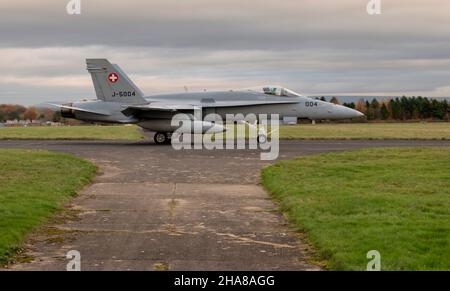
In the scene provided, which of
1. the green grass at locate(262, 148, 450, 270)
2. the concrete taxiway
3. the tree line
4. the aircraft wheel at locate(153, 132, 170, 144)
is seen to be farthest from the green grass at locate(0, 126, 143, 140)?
the tree line

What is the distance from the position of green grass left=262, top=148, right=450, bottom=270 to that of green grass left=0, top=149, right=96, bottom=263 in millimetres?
4213

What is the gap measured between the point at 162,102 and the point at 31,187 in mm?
16441

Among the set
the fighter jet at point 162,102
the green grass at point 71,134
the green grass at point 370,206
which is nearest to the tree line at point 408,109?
the green grass at point 71,134

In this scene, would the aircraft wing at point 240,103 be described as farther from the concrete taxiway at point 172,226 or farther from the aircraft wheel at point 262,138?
the concrete taxiway at point 172,226

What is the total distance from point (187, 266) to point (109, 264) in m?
0.96

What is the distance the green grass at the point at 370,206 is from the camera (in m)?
8.77

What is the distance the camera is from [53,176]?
54.6 feet

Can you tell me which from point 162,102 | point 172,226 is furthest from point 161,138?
point 172,226

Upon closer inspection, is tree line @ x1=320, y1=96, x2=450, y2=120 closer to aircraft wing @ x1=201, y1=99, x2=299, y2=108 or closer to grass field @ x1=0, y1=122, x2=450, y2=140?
grass field @ x1=0, y1=122, x2=450, y2=140

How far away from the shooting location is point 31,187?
14523 millimetres

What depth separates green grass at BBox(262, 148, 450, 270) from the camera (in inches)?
345

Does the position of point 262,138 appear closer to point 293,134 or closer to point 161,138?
point 161,138

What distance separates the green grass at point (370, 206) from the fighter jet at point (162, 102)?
9256mm
